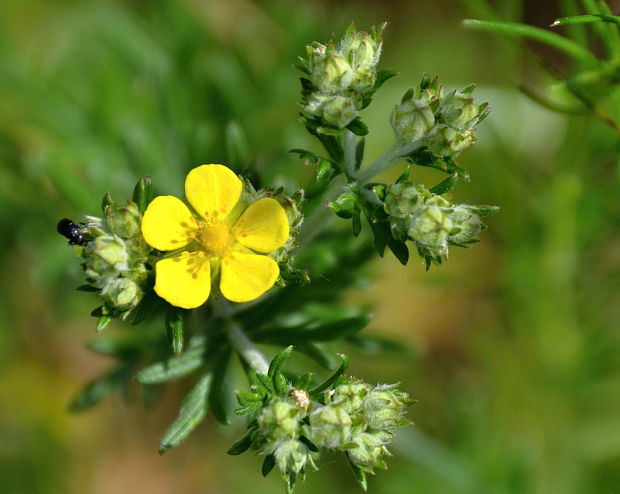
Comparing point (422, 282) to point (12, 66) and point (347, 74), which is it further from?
point (12, 66)

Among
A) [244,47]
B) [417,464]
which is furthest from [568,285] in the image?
[244,47]

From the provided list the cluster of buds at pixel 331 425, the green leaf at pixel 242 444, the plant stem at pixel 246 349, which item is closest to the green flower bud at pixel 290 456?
the cluster of buds at pixel 331 425

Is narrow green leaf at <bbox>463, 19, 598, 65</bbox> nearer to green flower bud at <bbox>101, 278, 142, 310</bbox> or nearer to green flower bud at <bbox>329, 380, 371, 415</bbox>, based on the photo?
green flower bud at <bbox>329, 380, 371, 415</bbox>

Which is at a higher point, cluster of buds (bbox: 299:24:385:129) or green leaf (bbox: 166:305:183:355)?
cluster of buds (bbox: 299:24:385:129)

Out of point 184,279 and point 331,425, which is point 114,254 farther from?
point 331,425

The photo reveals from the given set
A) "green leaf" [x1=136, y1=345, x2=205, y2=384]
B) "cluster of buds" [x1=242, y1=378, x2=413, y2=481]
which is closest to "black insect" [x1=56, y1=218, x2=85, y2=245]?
"green leaf" [x1=136, y1=345, x2=205, y2=384]

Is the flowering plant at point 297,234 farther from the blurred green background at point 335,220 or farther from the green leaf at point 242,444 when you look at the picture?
the blurred green background at point 335,220
